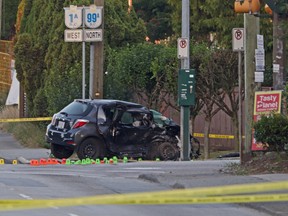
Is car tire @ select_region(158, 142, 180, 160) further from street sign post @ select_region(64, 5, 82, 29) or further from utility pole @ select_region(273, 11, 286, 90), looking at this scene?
utility pole @ select_region(273, 11, 286, 90)

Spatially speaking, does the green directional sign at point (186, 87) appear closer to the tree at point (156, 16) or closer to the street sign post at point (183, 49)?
the street sign post at point (183, 49)

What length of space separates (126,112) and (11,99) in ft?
80.2

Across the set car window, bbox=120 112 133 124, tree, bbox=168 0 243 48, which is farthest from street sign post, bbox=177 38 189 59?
tree, bbox=168 0 243 48

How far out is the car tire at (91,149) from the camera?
23.2 meters

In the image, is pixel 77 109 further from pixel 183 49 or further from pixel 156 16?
pixel 156 16

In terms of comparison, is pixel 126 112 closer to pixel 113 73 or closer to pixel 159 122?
pixel 159 122

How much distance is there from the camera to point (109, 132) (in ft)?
76.5

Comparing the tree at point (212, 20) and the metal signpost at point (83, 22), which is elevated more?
the tree at point (212, 20)

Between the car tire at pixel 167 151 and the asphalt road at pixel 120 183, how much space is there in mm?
3097

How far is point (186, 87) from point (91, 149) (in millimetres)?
3240

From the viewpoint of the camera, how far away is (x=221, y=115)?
33031mm

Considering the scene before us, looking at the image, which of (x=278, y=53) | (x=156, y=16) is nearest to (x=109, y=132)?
(x=278, y=53)

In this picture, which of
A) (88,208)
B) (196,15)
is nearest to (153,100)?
(196,15)

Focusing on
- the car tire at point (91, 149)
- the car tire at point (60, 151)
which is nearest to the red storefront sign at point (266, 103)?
the car tire at point (91, 149)
